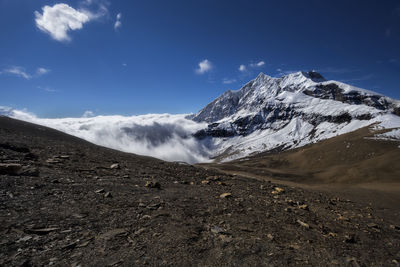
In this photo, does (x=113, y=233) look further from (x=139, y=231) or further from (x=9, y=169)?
(x=9, y=169)

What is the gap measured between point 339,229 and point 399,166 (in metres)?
70.3

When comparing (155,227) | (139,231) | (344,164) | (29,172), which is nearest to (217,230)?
(155,227)

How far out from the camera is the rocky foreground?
5.79m

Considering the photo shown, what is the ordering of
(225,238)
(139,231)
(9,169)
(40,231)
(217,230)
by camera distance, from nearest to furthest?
(40,231), (139,231), (225,238), (217,230), (9,169)

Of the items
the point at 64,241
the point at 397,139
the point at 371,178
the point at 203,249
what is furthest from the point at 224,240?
the point at 397,139

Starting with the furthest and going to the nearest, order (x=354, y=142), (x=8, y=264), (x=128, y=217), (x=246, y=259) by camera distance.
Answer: (x=354, y=142) < (x=128, y=217) < (x=246, y=259) < (x=8, y=264)

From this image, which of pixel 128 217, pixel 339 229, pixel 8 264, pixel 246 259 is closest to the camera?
pixel 8 264

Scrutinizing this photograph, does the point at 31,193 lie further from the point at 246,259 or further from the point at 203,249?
the point at 246,259

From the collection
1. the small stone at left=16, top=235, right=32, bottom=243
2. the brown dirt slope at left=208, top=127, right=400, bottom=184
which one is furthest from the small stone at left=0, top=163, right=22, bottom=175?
the brown dirt slope at left=208, top=127, right=400, bottom=184

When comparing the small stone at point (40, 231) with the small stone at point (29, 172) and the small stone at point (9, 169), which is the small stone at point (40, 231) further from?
the small stone at point (9, 169)

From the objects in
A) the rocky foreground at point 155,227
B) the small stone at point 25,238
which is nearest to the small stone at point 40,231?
the rocky foreground at point 155,227

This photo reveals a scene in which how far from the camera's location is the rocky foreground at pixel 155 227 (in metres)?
5.79

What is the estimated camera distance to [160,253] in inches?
243

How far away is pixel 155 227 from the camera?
7.55 m
